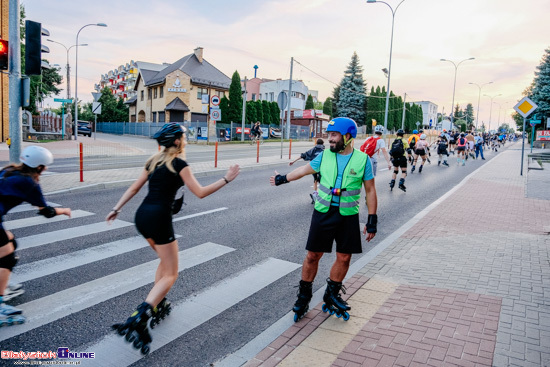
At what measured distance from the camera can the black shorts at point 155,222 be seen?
3330 mm

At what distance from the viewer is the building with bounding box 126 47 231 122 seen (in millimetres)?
46281

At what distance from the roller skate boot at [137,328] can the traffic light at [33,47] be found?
823cm

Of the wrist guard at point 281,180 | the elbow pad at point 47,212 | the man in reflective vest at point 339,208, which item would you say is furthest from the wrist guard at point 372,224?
the elbow pad at point 47,212

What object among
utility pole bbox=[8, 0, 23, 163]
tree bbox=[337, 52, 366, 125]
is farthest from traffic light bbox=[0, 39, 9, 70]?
tree bbox=[337, 52, 366, 125]

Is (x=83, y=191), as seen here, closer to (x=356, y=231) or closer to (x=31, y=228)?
(x=31, y=228)

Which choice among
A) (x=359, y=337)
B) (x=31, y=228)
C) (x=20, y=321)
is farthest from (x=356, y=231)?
(x=31, y=228)

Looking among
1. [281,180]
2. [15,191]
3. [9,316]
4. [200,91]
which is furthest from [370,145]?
[200,91]

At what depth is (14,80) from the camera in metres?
9.62

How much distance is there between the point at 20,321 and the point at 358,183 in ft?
11.1

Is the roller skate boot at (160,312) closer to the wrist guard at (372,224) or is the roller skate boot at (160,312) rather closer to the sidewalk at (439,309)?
the sidewalk at (439,309)

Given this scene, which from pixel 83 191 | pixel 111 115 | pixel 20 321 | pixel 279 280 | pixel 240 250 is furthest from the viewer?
pixel 111 115

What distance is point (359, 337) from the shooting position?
3588 millimetres

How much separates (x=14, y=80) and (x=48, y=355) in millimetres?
8625

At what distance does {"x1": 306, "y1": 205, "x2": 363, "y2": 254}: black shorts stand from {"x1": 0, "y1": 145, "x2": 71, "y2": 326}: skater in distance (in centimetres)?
258
